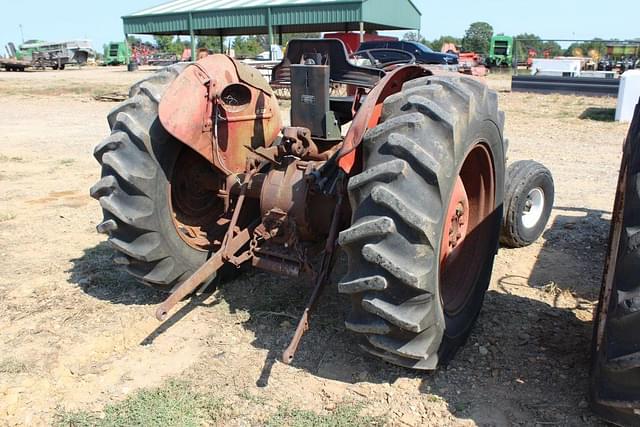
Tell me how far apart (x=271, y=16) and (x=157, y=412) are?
26.2 m

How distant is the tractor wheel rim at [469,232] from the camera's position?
350cm

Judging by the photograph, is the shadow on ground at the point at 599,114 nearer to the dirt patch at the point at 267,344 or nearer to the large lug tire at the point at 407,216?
the dirt patch at the point at 267,344

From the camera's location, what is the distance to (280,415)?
2984mm

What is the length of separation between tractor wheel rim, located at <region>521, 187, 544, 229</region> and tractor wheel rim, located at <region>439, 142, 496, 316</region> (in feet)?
5.13

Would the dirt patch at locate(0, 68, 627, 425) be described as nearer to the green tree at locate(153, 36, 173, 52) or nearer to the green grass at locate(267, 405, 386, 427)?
the green grass at locate(267, 405, 386, 427)

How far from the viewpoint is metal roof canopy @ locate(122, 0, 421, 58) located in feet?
84.1

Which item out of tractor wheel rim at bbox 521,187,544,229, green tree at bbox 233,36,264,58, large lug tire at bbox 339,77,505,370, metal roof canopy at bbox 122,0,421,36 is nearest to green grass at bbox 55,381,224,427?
large lug tire at bbox 339,77,505,370

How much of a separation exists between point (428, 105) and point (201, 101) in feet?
5.29

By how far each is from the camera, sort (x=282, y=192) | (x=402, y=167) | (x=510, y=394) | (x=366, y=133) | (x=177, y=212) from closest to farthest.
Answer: (x=402, y=167), (x=366, y=133), (x=510, y=394), (x=282, y=192), (x=177, y=212)

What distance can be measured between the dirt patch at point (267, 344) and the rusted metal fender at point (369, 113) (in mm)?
1250

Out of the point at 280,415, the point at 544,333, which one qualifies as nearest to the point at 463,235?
the point at 544,333

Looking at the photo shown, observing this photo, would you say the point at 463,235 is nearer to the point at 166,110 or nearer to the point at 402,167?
the point at 402,167

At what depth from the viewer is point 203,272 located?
11.4 feet

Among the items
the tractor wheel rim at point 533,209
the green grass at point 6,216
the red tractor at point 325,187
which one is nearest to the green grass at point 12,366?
the red tractor at point 325,187
